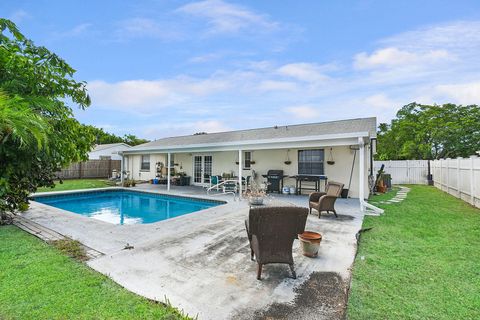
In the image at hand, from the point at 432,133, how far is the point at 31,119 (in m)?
28.3

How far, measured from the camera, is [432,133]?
22.2m

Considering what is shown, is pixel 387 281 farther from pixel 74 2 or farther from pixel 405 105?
pixel 405 105

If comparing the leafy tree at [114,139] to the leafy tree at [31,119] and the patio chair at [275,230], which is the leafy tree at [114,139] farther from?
the patio chair at [275,230]

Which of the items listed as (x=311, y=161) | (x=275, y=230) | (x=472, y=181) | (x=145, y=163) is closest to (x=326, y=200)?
(x=275, y=230)

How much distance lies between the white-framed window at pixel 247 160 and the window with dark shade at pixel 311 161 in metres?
2.88

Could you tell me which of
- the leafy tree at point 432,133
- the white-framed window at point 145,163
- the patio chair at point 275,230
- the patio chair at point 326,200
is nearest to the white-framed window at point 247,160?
the patio chair at point 326,200

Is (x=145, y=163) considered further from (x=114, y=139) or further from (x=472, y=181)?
(x=114, y=139)

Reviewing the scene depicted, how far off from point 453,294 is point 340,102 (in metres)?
14.4

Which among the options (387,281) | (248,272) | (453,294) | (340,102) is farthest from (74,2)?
(340,102)

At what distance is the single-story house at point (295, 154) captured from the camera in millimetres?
9109

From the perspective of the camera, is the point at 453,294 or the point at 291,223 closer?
the point at 453,294

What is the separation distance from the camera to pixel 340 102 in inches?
620

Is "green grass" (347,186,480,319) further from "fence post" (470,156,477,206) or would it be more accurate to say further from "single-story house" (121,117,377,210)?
"fence post" (470,156,477,206)

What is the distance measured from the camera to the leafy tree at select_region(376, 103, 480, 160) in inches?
824
